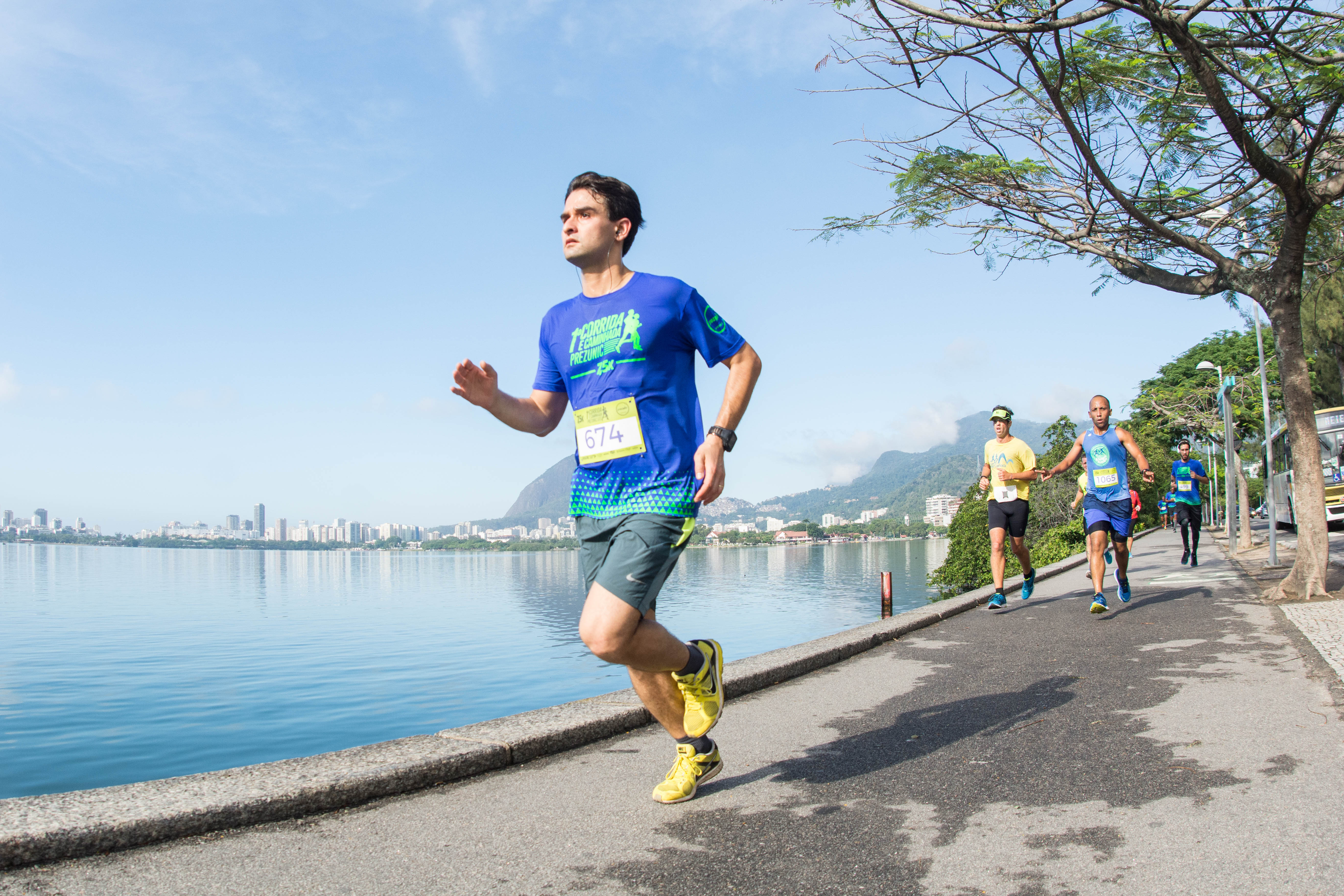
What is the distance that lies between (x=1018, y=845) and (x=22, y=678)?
74.2ft

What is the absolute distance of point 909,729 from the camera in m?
4.42

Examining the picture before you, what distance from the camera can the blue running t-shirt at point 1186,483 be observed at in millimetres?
15555

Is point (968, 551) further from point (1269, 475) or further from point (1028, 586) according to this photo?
point (1028, 586)

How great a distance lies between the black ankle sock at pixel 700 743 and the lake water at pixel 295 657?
23.2 feet

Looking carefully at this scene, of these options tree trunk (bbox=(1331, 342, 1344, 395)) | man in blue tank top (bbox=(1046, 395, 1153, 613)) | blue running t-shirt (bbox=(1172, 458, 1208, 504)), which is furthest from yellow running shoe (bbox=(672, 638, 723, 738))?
tree trunk (bbox=(1331, 342, 1344, 395))

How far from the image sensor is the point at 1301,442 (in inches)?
367

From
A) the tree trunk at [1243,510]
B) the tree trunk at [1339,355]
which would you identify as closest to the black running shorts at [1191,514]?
the tree trunk at [1243,510]

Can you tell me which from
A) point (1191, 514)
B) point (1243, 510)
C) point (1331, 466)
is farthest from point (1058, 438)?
point (1191, 514)

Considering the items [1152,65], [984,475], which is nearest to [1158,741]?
[984,475]

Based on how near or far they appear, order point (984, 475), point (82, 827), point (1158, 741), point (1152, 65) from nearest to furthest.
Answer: point (82, 827) → point (1158, 741) → point (1152, 65) → point (984, 475)

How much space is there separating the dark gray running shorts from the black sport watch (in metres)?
0.28

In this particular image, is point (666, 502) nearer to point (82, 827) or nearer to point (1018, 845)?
point (1018, 845)

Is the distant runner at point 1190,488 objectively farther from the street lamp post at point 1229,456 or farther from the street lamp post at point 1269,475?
A: the street lamp post at point 1229,456

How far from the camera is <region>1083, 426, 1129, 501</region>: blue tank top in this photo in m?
9.07
